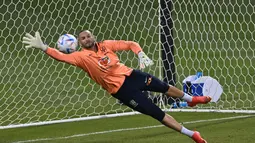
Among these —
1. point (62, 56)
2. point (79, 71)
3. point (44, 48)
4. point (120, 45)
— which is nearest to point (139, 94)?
point (120, 45)

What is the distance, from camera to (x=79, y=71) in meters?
12.8

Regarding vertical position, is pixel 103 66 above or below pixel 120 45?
below

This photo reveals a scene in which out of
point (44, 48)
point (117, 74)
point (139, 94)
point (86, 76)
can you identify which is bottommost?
point (86, 76)

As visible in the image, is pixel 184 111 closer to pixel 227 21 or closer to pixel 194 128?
pixel 194 128

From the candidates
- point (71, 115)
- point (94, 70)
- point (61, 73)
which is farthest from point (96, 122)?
point (61, 73)

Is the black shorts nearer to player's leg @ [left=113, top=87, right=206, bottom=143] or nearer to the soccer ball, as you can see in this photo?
player's leg @ [left=113, top=87, right=206, bottom=143]

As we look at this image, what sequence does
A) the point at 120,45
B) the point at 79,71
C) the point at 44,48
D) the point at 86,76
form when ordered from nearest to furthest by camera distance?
the point at 44,48 → the point at 120,45 → the point at 86,76 → the point at 79,71

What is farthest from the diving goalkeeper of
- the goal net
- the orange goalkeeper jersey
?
the goal net

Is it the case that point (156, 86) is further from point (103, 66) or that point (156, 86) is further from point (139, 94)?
point (103, 66)

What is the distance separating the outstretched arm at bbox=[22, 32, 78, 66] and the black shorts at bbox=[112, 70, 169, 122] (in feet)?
2.00

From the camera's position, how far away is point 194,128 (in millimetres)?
8844

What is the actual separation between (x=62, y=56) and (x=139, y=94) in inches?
36.3

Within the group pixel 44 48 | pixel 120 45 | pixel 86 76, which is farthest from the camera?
pixel 86 76

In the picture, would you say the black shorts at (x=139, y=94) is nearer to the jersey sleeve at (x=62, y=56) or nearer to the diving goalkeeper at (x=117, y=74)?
the diving goalkeeper at (x=117, y=74)
